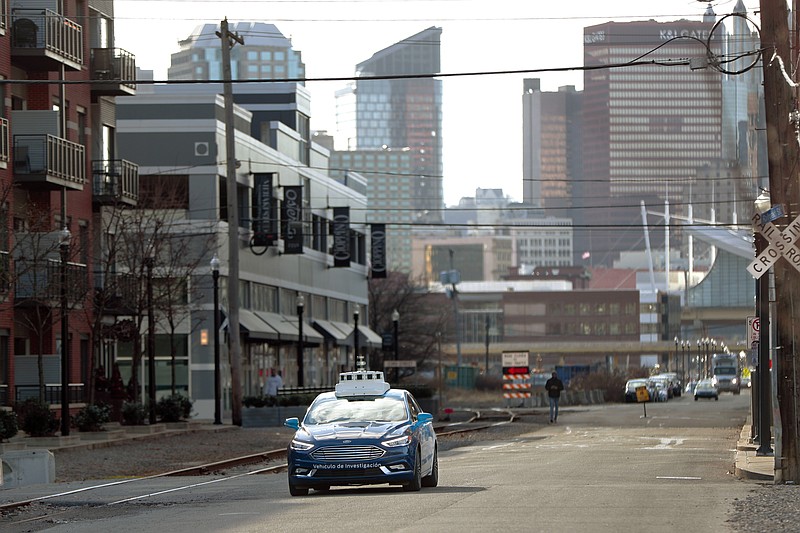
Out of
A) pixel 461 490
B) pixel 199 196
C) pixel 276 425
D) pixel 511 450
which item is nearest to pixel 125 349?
pixel 199 196

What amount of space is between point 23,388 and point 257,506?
2649 centimetres

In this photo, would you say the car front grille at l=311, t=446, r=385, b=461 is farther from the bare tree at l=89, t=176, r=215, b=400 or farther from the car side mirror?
the bare tree at l=89, t=176, r=215, b=400

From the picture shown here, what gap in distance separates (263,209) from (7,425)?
34.6m

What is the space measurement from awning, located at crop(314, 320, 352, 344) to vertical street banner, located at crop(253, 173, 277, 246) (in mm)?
14552

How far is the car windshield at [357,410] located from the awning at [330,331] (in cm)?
5989

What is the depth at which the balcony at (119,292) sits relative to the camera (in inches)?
1881

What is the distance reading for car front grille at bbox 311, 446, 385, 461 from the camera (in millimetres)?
21094

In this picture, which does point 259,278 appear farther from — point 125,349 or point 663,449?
point 663,449

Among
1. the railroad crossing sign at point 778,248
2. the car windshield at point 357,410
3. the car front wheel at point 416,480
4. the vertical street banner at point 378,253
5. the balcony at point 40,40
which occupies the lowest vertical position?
the car front wheel at point 416,480

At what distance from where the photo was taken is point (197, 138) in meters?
66.3

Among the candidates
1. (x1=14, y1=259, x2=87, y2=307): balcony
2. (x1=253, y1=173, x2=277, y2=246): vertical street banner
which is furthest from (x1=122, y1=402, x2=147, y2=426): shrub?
(x1=253, y1=173, x2=277, y2=246): vertical street banner

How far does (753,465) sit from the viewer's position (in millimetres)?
26297

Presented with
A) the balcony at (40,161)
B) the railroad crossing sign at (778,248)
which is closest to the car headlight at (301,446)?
the railroad crossing sign at (778,248)

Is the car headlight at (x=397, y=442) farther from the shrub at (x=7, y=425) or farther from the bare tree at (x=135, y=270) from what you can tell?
the bare tree at (x=135, y=270)
